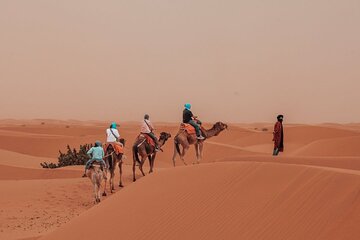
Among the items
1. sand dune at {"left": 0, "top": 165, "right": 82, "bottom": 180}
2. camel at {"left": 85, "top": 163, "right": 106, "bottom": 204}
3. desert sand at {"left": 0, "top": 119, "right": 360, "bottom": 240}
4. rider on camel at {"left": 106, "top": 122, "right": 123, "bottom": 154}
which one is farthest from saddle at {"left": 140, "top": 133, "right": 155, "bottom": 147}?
sand dune at {"left": 0, "top": 165, "right": 82, "bottom": 180}

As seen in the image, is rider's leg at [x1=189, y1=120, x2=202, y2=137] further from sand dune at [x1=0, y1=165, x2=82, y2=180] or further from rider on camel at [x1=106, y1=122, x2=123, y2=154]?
sand dune at [x1=0, y1=165, x2=82, y2=180]

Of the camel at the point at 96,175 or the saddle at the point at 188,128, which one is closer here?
the camel at the point at 96,175

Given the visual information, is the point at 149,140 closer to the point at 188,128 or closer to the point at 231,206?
the point at 188,128

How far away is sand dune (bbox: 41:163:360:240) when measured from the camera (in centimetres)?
723

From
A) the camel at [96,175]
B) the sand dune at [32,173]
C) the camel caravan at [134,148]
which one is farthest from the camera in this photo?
the sand dune at [32,173]

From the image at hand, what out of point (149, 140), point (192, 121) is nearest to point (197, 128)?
point (192, 121)

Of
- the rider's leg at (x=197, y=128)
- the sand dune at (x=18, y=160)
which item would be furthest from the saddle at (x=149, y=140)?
the sand dune at (x=18, y=160)

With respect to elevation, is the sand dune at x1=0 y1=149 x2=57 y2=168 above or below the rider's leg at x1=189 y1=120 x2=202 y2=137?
below

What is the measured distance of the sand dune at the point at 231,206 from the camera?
7234 mm

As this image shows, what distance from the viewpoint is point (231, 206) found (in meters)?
8.37

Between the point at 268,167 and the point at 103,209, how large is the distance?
3.33 metres

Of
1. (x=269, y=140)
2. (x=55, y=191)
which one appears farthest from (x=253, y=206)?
(x=269, y=140)

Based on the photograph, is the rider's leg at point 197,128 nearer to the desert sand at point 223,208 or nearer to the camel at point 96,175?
the camel at point 96,175

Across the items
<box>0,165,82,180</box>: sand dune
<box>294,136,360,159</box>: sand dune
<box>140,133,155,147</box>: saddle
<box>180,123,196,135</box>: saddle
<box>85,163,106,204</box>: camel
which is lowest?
<box>294,136,360,159</box>: sand dune
